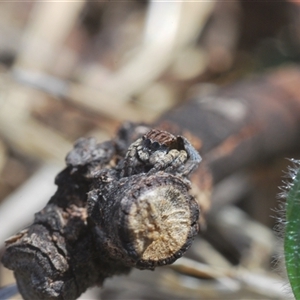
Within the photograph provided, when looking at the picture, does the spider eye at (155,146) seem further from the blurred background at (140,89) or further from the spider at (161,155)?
the blurred background at (140,89)

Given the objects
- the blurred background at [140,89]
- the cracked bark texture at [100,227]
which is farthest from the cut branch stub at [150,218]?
the blurred background at [140,89]

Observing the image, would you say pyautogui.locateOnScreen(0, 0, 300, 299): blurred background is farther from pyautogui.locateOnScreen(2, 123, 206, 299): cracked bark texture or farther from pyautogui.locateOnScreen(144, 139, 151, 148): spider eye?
pyautogui.locateOnScreen(144, 139, 151, 148): spider eye

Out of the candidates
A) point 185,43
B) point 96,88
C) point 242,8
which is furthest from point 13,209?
point 242,8

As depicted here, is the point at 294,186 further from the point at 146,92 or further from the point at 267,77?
the point at 146,92

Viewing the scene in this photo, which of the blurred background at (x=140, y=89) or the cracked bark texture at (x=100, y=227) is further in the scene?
the blurred background at (x=140, y=89)

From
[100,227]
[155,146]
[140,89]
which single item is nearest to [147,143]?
[155,146]
